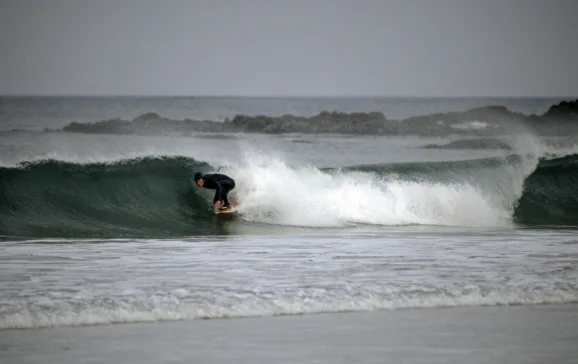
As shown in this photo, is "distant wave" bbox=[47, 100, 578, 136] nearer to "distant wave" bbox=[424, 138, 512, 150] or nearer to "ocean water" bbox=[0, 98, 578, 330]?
"ocean water" bbox=[0, 98, 578, 330]

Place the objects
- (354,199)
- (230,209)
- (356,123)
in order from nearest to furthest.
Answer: (230,209) → (354,199) → (356,123)

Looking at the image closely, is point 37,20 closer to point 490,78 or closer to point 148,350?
point 490,78

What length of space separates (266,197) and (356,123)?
7.07 m

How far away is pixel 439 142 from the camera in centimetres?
1257

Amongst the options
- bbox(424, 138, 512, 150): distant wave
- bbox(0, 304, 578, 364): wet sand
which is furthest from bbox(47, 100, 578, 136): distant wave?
bbox(0, 304, 578, 364): wet sand

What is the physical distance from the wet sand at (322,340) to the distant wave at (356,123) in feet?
34.0

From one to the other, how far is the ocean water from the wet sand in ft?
0.63

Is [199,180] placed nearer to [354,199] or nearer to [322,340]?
[354,199]

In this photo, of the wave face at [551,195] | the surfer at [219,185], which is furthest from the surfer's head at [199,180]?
the wave face at [551,195]

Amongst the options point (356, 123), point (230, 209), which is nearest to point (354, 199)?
point (230, 209)

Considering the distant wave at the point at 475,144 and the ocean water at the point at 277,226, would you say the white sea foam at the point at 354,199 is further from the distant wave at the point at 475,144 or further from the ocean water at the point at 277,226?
the distant wave at the point at 475,144

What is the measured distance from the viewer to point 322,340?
322cm

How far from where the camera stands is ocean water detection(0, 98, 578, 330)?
13.0 ft

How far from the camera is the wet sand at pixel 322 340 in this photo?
2.96 meters
